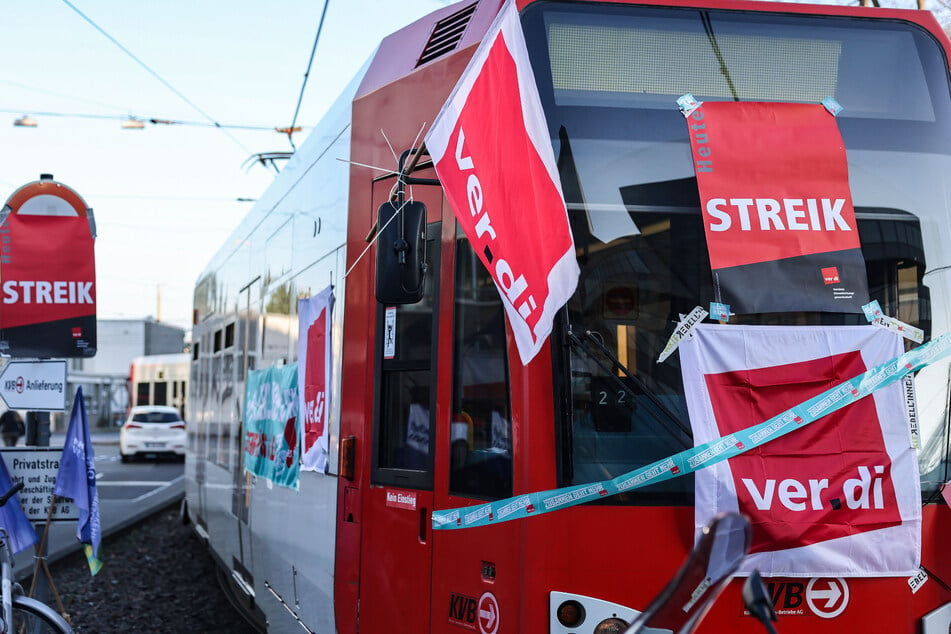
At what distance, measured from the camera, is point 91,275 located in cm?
795

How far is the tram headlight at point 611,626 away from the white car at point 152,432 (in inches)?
1168

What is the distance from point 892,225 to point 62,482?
5.75 meters

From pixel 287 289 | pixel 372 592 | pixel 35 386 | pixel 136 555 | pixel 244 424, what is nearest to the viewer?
pixel 372 592

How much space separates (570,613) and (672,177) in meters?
1.62

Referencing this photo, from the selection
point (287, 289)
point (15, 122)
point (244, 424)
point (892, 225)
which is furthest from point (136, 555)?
point (892, 225)

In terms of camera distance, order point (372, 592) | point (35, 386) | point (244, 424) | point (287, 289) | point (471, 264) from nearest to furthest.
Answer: point (471, 264)
point (372, 592)
point (287, 289)
point (35, 386)
point (244, 424)

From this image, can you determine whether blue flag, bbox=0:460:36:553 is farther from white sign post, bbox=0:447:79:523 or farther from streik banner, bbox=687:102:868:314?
streik banner, bbox=687:102:868:314

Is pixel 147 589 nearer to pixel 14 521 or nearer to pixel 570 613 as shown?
pixel 14 521

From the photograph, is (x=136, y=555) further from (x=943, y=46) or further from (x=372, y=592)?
(x=943, y=46)

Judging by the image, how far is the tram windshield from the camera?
3889 mm

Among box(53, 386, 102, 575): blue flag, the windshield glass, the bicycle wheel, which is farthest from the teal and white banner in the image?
the windshield glass

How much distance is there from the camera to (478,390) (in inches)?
166

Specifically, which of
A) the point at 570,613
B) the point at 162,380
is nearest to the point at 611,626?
the point at 570,613

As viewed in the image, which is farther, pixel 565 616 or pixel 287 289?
pixel 287 289
